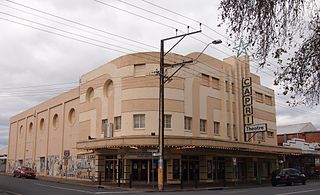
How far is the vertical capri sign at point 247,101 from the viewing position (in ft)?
139

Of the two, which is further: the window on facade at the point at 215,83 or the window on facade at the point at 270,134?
the window on facade at the point at 270,134

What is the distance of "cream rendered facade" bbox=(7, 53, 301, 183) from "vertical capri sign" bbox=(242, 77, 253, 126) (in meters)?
0.47

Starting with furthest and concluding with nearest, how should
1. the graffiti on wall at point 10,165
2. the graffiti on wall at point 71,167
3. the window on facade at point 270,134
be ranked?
the graffiti on wall at point 10,165, the window on facade at point 270,134, the graffiti on wall at point 71,167

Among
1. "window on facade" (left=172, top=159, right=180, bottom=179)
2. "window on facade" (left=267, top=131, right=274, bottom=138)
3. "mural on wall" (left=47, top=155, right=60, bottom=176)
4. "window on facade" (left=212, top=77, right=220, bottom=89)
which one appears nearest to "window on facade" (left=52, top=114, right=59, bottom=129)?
"mural on wall" (left=47, top=155, right=60, bottom=176)

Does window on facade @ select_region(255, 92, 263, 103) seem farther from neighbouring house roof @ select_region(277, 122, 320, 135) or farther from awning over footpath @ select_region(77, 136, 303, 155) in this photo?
neighbouring house roof @ select_region(277, 122, 320, 135)

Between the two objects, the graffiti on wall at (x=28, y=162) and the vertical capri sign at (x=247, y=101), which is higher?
the vertical capri sign at (x=247, y=101)

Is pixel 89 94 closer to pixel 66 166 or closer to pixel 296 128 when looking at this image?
pixel 66 166

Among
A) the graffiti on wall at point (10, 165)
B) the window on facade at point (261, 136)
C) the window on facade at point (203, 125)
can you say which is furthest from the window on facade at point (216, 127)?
A: the graffiti on wall at point (10, 165)

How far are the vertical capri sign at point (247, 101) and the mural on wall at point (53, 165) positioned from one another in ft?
68.2

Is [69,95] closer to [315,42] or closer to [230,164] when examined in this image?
[230,164]

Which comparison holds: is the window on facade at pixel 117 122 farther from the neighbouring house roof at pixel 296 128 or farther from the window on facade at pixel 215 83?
the neighbouring house roof at pixel 296 128

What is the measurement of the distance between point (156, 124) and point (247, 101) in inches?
485

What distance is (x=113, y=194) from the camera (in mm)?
23703

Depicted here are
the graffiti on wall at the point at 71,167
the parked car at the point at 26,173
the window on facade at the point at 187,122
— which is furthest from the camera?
the parked car at the point at 26,173
